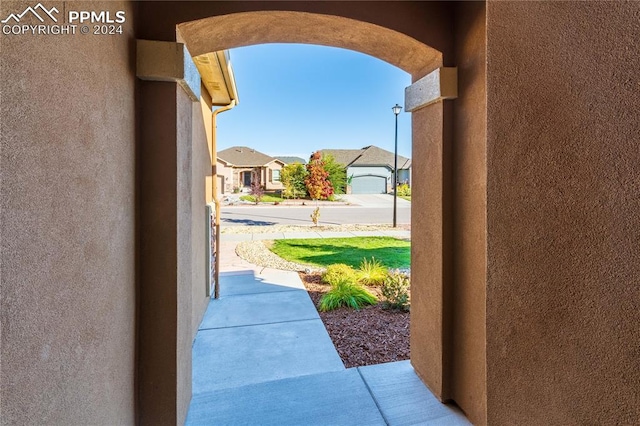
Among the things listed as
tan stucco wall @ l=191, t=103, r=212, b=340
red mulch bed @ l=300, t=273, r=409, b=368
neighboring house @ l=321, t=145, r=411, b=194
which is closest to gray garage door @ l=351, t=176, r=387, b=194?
neighboring house @ l=321, t=145, r=411, b=194

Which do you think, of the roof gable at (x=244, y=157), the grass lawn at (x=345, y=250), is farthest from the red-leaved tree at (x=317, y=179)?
the roof gable at (x=244, y=157)

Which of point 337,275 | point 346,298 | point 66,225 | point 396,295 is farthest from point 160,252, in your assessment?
point 337,275

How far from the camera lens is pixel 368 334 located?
12.9 feet

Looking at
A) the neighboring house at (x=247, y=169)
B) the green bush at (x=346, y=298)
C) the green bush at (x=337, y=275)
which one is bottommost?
the green bush at (x=346, y=298)

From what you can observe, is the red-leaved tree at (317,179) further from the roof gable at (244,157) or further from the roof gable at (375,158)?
the roof gable at (244,157)

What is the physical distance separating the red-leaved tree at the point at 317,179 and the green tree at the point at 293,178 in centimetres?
108

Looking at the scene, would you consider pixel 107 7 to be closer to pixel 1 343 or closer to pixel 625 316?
pixel 1 343

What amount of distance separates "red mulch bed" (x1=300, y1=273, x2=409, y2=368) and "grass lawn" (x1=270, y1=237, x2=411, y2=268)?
254 cm

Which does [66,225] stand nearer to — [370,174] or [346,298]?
[346,298]

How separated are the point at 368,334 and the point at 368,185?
32.1 m

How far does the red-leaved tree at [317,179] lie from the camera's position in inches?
892

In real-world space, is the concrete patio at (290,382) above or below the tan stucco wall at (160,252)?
below

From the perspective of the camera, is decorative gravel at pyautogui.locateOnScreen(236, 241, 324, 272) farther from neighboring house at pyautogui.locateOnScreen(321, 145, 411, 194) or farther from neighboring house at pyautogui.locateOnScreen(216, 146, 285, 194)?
neighboring house at pyautogui.locateOnScreen(321, 145, 411, 194)

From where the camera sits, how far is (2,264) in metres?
0.97
